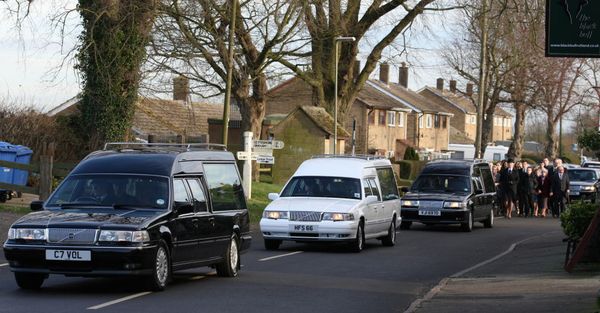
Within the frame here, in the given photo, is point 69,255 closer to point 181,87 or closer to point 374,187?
point 374,187

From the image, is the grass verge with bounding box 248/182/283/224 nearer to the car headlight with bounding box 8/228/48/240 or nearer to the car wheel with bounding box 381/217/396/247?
the car wheel with bounding box 381/217/396/247

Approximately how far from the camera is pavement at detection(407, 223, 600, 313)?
12.6 metres

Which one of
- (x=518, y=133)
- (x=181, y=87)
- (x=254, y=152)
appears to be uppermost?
(x=181, y=87)

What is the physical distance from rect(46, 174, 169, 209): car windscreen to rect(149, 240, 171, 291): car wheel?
645mm

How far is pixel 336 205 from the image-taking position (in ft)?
70.8

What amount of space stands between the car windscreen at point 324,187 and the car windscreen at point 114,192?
845 cm

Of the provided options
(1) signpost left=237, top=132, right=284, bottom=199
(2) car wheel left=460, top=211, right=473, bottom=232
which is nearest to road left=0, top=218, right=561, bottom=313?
(2) car wheel left=460, top=211, right=473, bottom=232

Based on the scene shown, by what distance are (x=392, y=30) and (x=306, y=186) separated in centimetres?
2305

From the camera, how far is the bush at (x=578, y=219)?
17781 mm

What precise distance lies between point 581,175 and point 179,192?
3597 cm

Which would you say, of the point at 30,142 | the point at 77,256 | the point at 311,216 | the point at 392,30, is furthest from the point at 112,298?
the point at 392,30

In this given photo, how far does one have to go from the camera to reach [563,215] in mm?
18531

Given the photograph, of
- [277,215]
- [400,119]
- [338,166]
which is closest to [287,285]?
[277,215]

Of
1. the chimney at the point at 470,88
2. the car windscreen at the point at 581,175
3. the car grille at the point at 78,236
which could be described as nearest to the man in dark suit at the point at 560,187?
the car windscreen at the point at 581,175
